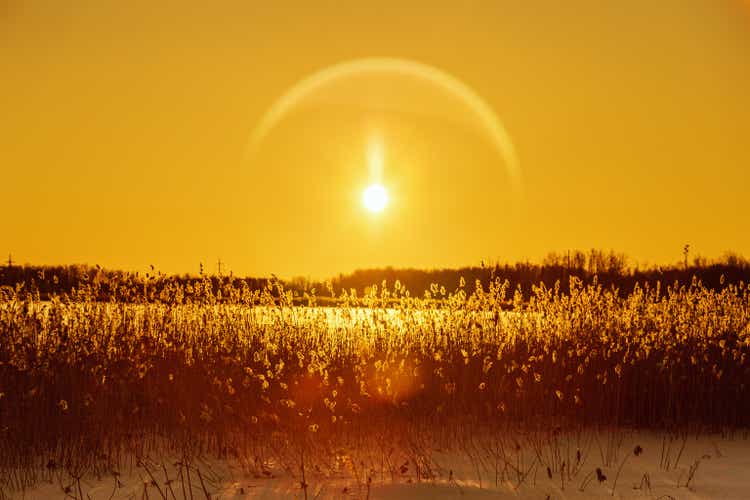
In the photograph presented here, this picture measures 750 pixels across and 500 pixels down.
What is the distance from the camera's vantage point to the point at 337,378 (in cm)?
810

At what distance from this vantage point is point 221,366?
28.3ft

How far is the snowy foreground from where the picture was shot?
5949 mm

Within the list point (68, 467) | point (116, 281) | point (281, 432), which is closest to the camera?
point (68, 467)

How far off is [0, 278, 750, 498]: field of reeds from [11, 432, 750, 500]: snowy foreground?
0.09 metres

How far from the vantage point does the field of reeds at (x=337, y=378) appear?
7.16m

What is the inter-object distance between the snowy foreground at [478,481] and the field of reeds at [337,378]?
0.09 meters

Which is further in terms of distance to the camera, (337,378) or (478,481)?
(337,378)

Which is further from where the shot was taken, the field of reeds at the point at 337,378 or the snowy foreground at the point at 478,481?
the field of reeds at the point at 337,378

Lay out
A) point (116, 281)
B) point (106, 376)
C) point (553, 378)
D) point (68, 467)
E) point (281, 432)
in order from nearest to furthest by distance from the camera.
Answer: point (68, 467), point (281, 432), point (106, 376), point (553, 378), point (116, 281)

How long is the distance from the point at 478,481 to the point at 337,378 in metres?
2.17

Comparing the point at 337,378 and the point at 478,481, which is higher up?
the point at 337,378

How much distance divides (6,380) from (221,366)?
79.5 inches

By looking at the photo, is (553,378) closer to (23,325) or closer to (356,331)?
(356,331)

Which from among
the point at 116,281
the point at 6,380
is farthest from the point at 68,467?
the point at 116,281
